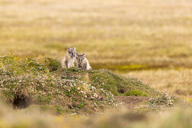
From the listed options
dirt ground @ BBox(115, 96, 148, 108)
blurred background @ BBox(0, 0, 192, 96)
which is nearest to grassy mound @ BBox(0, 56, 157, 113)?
dirt ground @ BBox(115, 96, 148, 108)

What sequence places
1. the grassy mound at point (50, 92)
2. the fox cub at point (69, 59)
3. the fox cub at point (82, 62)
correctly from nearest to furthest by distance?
1. the grassy mound at point (50, 92)
2. the fox cub at point (69, 59)
3. the fox cub at point (82, 62)

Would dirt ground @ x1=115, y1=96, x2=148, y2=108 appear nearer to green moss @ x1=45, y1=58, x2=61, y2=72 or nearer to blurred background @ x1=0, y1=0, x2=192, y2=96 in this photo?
green moss @ x1=45, y1=58, x2=61, y2=72

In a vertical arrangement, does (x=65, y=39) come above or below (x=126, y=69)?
above

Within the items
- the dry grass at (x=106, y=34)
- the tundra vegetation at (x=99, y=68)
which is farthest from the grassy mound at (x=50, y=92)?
the dry grass at (x=106, y=34)

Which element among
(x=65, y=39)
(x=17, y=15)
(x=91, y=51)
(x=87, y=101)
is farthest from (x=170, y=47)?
(x=87, y=101)

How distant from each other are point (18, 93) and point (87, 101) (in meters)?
2.02

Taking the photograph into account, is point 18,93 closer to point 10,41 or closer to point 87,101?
point 87,101

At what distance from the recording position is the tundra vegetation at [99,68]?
24.9 feet

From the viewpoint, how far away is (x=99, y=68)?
30.4 metres

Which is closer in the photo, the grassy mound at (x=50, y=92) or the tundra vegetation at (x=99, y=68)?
the tundra vegetation at (x=99, y=68)

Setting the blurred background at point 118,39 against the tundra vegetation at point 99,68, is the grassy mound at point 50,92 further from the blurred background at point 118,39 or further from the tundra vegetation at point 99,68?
the blurred background at point 118,39

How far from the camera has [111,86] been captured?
15914 mm

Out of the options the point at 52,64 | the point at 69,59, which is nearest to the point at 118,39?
the point at 52,64

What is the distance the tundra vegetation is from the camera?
7.60 meters
